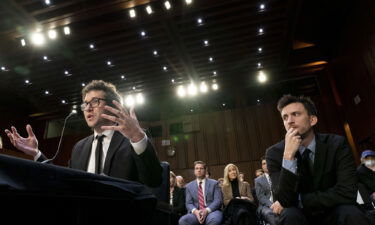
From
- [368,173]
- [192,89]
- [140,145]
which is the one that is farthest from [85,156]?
[192,89]

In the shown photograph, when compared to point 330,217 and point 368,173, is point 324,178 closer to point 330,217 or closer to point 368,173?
point 330,217

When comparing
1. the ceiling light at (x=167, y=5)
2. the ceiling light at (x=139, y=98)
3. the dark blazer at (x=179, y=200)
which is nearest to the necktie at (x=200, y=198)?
the dark blazer at (x=179, y=200)

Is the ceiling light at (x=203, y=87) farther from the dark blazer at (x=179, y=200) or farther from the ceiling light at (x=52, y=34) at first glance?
the dark blazer at (x=179, y=200)

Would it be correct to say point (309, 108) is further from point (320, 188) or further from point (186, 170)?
point (186, 170)

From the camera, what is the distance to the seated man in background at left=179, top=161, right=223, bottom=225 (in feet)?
11.6

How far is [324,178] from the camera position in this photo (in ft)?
4.80

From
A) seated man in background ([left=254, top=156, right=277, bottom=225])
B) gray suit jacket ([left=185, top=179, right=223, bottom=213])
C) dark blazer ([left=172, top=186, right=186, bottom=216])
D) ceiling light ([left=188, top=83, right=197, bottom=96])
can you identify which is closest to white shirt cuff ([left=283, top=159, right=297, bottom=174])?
seated man in background ([left=254, top=156, right=277, bottom=225])

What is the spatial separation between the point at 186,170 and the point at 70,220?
8054mm

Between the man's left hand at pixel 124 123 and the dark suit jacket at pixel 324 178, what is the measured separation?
2.67 feet

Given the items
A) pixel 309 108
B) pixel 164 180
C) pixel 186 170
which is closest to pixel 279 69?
pixel 186 170

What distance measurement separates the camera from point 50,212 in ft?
2.49

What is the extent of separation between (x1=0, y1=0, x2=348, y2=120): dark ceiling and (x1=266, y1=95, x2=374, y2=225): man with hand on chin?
475 centimetres

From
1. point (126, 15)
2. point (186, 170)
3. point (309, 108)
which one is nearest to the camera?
point (309, 108)

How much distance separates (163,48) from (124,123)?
5971mm
